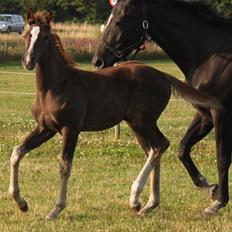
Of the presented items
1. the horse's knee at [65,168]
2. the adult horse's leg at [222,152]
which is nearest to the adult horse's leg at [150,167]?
the adult horse's leg at [222,152]

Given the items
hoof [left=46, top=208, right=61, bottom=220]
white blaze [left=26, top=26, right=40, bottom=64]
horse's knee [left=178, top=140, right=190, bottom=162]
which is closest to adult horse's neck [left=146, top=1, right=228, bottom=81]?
→ horse's knee [left=178, top=140, right=190, bottom=162]

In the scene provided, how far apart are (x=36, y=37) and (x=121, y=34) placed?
119 centimetres

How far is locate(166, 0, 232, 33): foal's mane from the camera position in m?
7.52

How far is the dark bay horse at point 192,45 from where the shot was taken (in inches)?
282

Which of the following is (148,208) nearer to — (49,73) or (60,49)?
(49,73)

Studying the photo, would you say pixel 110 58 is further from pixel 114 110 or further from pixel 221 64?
pixel 221 64

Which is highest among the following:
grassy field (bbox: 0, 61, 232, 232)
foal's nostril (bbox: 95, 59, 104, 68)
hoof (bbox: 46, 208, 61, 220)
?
foal's nostril (bbox: 95, 59, 104, 68)

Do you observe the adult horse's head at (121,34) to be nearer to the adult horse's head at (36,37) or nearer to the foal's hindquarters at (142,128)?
the foal's hindquarters at (142,128)

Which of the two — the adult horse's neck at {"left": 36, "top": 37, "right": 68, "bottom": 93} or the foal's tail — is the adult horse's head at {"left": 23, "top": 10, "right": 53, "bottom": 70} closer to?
the adult horse's neck at {"left": 36, "top": 37, "right": 68, "bottom": 93}

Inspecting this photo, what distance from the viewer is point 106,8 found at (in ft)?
216

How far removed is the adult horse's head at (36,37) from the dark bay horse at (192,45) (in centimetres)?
88

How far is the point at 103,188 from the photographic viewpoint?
8414mm

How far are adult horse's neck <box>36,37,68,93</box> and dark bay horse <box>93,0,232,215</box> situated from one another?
27.0 inches

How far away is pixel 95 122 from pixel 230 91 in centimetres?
142
